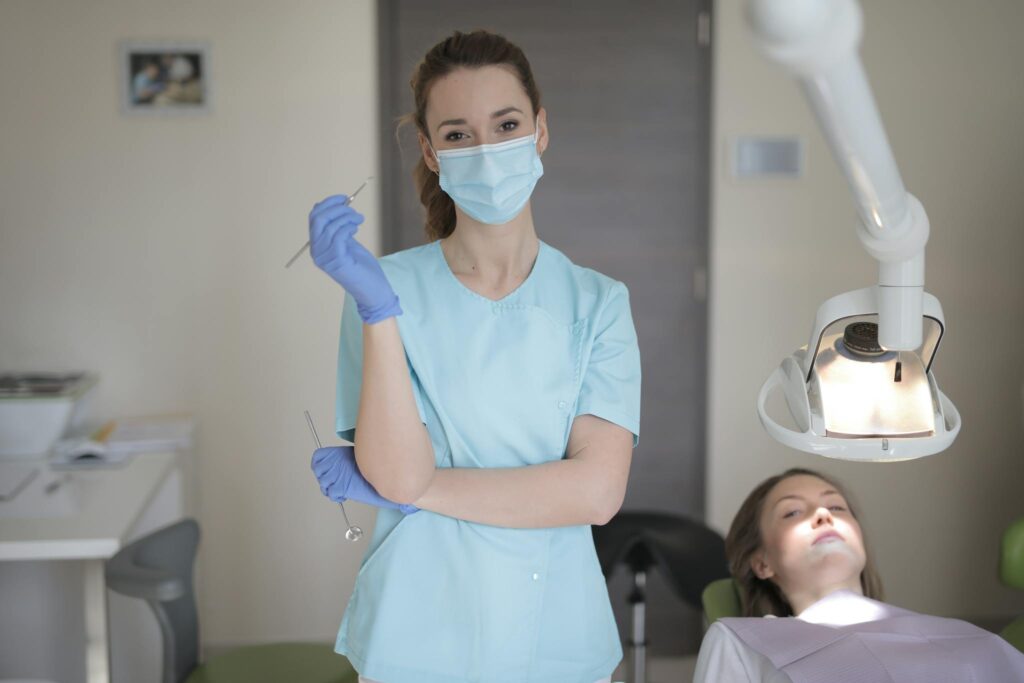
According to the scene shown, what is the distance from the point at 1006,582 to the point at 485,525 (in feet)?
4.92

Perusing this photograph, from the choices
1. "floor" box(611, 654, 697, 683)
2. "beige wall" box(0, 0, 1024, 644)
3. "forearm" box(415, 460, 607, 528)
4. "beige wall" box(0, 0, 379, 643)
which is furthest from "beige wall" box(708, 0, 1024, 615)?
"forearm" box(415, 460, 607, 528)

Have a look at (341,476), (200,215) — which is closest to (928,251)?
(200,215)

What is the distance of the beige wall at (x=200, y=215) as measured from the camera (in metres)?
2.94

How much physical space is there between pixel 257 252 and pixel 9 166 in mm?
682

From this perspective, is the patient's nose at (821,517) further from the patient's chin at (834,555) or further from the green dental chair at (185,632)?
the green dental chair at (185,632)

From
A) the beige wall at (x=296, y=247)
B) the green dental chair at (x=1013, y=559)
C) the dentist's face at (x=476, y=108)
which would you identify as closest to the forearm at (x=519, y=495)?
the dentist's face at (x=476, y=108)

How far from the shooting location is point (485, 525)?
1.27 metres

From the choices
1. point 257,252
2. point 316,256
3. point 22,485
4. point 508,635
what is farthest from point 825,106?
point 257,252

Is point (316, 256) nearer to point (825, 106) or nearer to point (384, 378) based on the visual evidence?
point (384, 378)

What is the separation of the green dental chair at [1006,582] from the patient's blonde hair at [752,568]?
0.09ft

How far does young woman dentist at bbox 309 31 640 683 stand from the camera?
49.0 inches

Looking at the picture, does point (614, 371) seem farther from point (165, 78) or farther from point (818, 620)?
point (165, 78)

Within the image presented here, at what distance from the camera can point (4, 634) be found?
2.69 meters

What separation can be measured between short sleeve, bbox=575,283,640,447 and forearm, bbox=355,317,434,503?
0.22 metres
